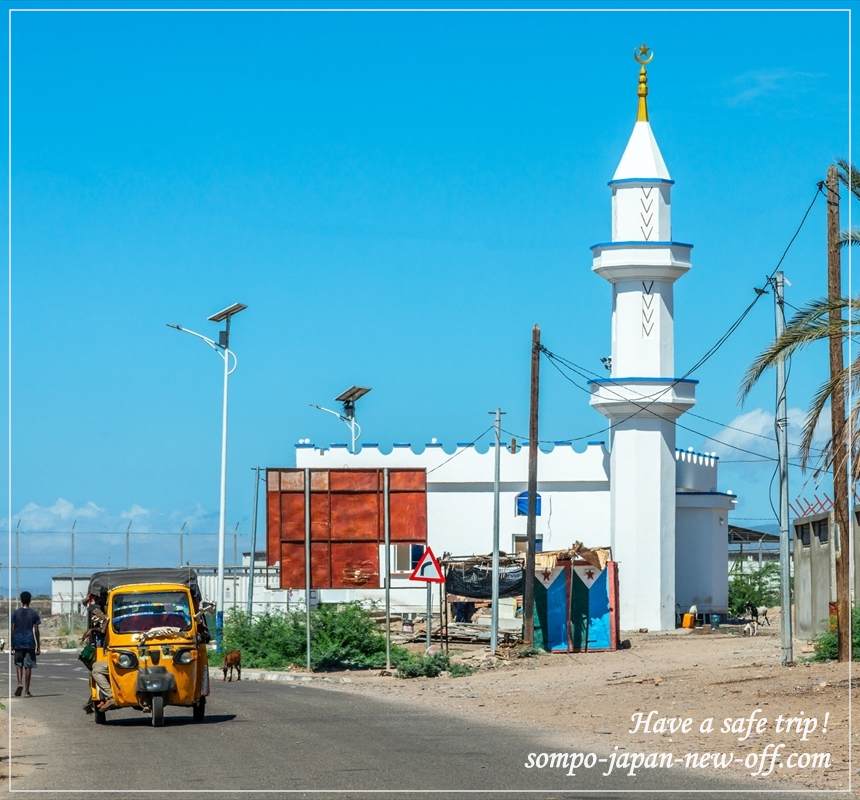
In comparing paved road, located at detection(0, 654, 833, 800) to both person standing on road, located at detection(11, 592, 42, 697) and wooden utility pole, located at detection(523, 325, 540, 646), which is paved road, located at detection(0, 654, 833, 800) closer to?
person standing on road, located at detection(11, 592, 42, 697)

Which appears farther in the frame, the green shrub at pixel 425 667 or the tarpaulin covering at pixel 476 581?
the tarpaulin covering at pixel 476 581

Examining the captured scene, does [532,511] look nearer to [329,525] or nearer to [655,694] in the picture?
[329,525]

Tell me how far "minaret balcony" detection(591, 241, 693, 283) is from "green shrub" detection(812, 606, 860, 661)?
20.8 metres

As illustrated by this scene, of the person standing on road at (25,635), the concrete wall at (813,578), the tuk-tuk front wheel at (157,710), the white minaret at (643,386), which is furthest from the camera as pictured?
the white minaret at (643,386)

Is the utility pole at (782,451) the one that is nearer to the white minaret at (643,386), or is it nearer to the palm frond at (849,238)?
the palm frond at (849,238)

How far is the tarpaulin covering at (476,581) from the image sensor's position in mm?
41750

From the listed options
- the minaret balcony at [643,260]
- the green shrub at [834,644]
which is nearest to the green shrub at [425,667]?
the green shrub at [834,644]

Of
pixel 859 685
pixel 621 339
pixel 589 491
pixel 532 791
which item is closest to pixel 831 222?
pixel 859 685

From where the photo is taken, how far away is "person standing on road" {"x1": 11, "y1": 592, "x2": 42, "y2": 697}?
87.7 feet

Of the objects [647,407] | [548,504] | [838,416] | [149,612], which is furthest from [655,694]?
[548,504]

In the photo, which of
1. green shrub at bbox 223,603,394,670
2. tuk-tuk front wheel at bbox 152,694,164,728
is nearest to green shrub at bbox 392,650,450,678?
green shrub at bbox 223,603,394,670

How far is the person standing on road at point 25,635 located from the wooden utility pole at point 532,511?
14.3 m

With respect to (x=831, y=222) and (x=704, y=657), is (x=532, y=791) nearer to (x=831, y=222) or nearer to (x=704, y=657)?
(x=831, y=222)

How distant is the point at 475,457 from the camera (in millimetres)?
55969
